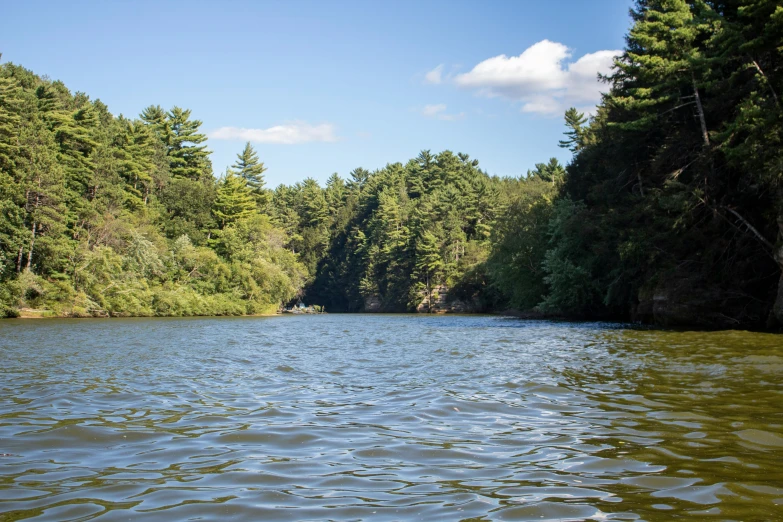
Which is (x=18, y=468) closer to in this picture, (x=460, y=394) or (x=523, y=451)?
(x=523, y=451)

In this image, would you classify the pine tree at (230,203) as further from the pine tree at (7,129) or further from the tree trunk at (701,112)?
the tree trunk at (701,112)

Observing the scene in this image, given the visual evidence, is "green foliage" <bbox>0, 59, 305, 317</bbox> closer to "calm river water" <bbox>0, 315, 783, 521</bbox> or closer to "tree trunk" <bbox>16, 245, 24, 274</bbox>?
"tree trunk" <bbox>16, 245, 24, 274</bbox>

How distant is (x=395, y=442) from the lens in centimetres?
665

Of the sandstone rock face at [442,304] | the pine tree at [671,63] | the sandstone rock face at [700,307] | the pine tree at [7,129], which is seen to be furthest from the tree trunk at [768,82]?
the sandstone rock face at [442,304]

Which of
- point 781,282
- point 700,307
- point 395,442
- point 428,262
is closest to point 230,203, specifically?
point 428,262

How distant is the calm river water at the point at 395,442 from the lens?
4.58 metres

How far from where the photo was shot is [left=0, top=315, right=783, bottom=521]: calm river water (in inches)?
180

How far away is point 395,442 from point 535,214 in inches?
1819

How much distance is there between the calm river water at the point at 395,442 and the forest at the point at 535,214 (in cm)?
1243

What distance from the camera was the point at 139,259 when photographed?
50.7 meters

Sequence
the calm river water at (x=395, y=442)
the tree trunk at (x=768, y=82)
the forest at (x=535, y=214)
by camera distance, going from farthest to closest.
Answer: the forest at (x=535, y=214) → the tree trunk at (x=768, y=82) → the calm river water at (x=395, y=442)

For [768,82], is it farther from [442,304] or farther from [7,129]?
[442,304]

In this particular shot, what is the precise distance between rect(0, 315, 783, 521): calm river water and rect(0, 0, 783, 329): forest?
12425 millimetres

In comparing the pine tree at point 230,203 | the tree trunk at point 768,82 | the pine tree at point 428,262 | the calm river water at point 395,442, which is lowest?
the calm river water at point 395,442
